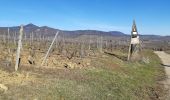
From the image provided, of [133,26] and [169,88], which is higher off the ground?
[133,26]

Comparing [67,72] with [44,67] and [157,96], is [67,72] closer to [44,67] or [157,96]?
[44,67]

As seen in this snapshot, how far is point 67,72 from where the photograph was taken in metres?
18.7

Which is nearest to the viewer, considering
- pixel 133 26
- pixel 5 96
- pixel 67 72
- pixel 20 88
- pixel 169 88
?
pixel 5 96

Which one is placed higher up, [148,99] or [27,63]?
[27,63]

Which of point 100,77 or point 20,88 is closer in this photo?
point 20,88

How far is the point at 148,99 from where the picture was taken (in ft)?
53.1

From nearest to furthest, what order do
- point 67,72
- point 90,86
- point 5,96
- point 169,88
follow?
point 5,96 → point 90,86 → point 67,72 → point 169,88

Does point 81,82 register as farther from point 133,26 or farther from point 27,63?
point 133,26

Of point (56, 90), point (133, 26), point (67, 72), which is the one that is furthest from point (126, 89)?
point (133, 26)

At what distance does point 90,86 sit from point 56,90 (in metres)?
2.68

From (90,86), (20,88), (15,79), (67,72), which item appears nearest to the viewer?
(20,88)

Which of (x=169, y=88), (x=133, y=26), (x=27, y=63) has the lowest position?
(x=169, y=88)

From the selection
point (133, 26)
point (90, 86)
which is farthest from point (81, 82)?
point (133, 26)

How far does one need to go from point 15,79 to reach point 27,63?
17.5 ft
